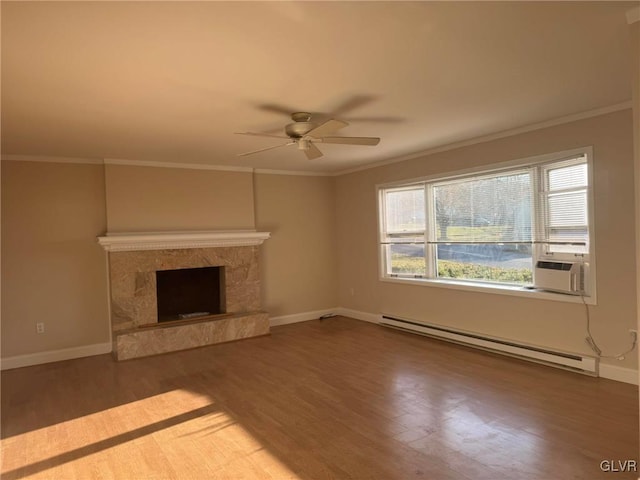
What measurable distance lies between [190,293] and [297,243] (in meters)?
1.82

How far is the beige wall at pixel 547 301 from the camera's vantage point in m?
3.56

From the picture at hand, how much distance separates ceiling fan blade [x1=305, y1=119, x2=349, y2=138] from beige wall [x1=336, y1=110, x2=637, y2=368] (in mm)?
2347

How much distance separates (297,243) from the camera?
666 centimetres

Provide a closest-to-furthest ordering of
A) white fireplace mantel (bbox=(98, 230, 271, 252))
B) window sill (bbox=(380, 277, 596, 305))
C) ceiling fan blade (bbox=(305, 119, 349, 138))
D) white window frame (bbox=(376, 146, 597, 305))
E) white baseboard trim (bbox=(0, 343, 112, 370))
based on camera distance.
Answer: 1. ceiling fan blade (bbox=(305, 119, 349, 138))
2. white window frame (bbox=(376, 146, 597, 305))
3. window sill (bbox=(380, 277, 596, 305))
4. white baseboard trim (bbox=(0, 343, 112, 370))
5. white fireplace mantel (bbox=(98, 230, 271, 252))

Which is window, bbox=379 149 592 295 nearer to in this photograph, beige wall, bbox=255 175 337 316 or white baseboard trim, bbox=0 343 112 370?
beige wall, bbox=255 175 337 316

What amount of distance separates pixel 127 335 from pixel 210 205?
2.01 metres

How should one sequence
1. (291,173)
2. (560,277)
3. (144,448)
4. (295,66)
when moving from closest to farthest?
(295,66) < (144,448) < (560,277) < (291,173)

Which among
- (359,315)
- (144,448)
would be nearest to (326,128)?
(144,448)

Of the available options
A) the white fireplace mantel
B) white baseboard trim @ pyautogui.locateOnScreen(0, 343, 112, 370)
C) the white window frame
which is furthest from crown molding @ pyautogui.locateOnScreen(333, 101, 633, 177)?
white baseboard trim @ pyautogui.locateOnScreen(0, 343, 112, 370)

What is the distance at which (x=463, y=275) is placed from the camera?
5.13 metres

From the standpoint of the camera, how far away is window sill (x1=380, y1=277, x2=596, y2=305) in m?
3.96

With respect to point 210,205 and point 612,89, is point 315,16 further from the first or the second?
point 210,205

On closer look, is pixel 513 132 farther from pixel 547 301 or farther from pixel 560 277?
pixel 547 301

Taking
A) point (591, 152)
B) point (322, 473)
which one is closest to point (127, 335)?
point (322, 473)
